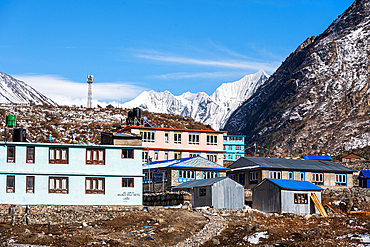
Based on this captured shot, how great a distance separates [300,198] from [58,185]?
1034 inches

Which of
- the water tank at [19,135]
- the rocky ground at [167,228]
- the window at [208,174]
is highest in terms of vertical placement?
the water tank at [19,135]

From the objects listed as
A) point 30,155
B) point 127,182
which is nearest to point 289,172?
point 127,182

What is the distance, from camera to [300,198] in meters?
54.0

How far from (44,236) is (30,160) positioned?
432 inches

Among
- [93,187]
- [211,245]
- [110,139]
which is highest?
[110,139]

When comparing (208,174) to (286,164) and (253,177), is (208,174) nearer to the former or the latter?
(253,177)

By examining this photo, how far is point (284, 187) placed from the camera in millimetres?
53188

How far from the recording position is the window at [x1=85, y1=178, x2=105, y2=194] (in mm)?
45219

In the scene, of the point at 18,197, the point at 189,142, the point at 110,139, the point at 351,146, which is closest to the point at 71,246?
the point at 18,197

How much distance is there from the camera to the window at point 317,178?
72.3 m

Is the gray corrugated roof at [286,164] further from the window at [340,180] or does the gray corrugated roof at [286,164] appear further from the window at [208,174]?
the window at [208,174]

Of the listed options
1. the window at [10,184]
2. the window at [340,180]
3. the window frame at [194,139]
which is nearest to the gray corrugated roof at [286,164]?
the window at [340,180]

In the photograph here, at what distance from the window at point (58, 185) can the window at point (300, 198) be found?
2498 centimetres

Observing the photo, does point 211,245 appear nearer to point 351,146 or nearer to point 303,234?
point 303,234
